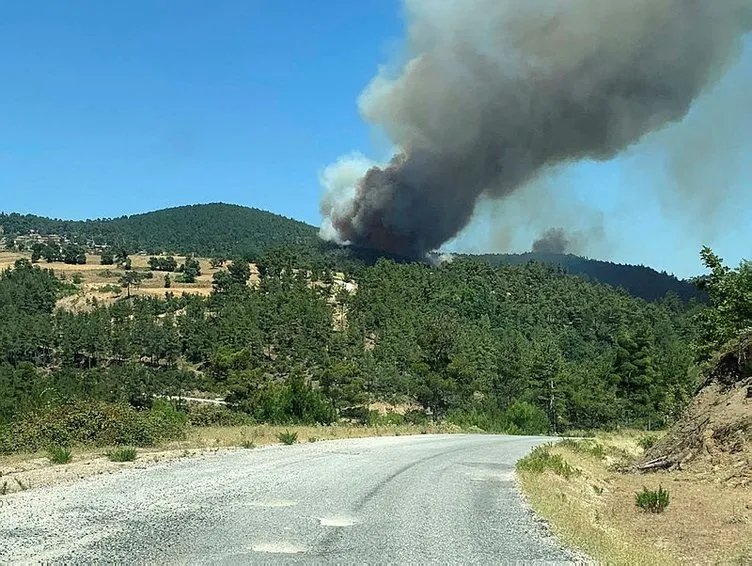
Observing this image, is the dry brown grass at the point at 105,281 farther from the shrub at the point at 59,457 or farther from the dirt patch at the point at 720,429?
the dirt patch at the point at 720,429

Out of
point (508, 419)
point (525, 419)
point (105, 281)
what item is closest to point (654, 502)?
point (508, 419)

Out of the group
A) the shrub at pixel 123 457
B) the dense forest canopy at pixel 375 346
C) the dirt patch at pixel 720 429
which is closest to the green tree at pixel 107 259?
the dense forest canopy at pixel 375 346

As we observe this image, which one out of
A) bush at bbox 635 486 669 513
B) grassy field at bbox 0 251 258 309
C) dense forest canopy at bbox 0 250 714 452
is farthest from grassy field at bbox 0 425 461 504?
grassy field at bbox 0 251 258 309

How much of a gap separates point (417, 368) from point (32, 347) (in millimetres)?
70284

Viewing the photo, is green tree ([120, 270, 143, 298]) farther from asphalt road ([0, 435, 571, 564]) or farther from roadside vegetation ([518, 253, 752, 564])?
asphalt road ([0, 435, 571, 564])

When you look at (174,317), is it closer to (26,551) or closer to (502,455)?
(502,455)

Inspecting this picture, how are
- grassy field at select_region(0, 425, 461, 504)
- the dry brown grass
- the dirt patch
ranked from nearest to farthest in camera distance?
grassy field at select_region(0, 425, 461, 504) < the dirt patch < the dry brown grass

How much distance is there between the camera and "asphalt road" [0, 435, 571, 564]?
23.0 ft

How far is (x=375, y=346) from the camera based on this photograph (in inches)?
4035

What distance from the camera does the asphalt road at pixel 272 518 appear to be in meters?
7.02

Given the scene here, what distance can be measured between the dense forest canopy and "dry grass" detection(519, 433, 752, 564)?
18.8 meters

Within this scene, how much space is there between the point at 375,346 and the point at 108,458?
88293 millimetres

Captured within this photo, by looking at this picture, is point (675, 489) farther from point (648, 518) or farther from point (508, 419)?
point (508, 419)

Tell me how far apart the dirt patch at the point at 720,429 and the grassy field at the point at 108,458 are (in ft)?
35.8
